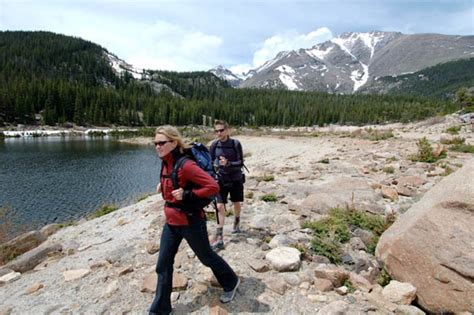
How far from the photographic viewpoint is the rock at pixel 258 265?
582 cm

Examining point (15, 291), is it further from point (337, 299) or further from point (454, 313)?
point (454, 313)

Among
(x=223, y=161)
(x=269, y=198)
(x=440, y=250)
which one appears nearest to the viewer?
(x=440, y=250)

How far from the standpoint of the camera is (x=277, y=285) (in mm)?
5316

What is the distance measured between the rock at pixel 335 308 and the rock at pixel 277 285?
750mm

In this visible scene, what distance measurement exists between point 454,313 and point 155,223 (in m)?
7.33

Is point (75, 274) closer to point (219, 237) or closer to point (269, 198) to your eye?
point (219, 237)

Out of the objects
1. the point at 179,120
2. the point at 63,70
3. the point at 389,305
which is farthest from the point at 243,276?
the point at 63,70

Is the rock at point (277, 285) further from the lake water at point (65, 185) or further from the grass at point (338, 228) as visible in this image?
the lake water at point (65, 185)

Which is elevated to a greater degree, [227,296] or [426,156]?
[426,156]

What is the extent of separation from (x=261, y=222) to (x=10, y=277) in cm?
604

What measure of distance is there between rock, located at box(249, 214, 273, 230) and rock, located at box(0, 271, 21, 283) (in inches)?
220

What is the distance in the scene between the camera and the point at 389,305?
15.4ft

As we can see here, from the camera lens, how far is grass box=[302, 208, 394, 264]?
6402 millimetres

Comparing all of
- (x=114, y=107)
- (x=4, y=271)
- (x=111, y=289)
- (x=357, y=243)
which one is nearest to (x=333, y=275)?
(x=357, y=243)
